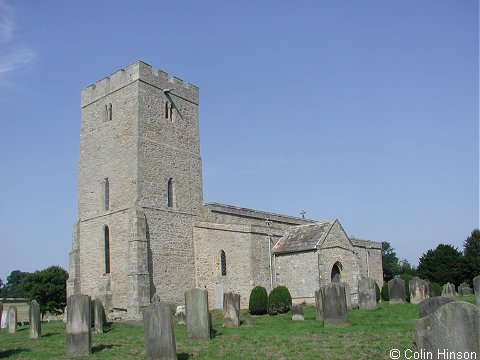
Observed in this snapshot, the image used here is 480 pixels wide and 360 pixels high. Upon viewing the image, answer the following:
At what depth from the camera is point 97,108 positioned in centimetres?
3316

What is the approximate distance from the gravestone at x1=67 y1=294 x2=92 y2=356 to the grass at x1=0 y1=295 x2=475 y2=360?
0.36 meters

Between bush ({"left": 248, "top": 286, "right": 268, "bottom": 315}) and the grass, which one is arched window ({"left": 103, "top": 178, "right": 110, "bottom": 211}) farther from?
the grass

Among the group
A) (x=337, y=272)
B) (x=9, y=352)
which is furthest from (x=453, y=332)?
(x=337, y=272)

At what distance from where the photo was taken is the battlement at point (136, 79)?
31.4 m

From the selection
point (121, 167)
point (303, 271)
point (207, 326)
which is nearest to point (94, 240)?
point (121, 167)

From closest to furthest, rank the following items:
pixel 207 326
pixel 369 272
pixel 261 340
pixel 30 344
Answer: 1. pixel 261 340
2. pixel 207 326
3. pixel 30 344
4. pixel 369 272

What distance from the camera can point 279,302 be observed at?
25.2m

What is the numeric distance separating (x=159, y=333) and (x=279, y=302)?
1422 centimetres

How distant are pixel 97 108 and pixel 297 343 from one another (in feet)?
79.5

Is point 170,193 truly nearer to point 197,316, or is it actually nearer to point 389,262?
point 197,316

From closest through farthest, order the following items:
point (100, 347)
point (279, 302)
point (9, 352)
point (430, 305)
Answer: point (430, 305)
point (9, 352)
point (100, 347)
point (279, 302)

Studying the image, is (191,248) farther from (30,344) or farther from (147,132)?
(30,344)

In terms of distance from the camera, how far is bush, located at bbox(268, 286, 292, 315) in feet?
82.7

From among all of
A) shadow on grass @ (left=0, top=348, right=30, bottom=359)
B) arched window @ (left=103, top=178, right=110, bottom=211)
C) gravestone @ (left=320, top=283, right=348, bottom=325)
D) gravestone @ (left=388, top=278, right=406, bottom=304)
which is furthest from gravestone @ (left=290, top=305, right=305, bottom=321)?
arched window @ (left=103, top=178, right=110, bottom=211)
